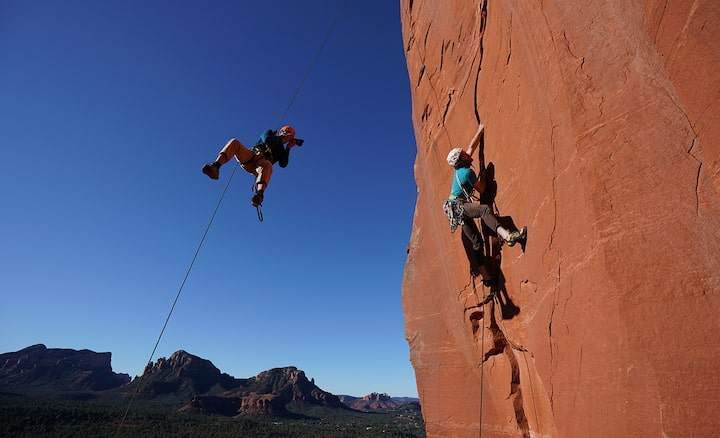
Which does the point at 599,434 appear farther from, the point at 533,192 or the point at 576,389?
the point at 533,192

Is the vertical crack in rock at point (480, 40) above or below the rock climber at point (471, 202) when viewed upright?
above

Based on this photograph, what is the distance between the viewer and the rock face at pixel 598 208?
3.03 m

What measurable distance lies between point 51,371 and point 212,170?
534ft

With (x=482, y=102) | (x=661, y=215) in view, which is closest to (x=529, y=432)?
(x=661, y=215)

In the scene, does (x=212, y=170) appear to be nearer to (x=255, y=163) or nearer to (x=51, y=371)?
(x=255, y=163)

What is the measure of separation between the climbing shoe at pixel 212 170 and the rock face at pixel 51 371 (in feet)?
470

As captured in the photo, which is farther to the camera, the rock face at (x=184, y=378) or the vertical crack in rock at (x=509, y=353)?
the rock face at (x=184, y=378)

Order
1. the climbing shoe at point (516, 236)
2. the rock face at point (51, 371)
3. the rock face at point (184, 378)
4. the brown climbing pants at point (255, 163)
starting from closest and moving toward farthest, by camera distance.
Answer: the climbing shoe at point (516, 236), the brown climbing pants at point (255, 163), the rock face at point (184, 378), the rock face at point (51, 371)

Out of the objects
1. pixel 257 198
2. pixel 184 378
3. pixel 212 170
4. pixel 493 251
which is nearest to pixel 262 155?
pixel 257 198

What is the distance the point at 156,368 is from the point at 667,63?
15327cm

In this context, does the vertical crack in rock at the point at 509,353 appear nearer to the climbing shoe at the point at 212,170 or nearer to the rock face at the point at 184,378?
the climbing shoe at the point at 212,170

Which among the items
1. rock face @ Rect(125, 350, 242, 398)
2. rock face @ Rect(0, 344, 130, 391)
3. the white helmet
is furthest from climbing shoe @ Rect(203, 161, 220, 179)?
rock face @ Rect(0, 344, 130, 391)

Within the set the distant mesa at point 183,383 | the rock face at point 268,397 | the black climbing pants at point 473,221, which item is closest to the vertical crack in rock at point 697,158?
the black climbing pants at point 473,221

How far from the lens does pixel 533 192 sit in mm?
5098
